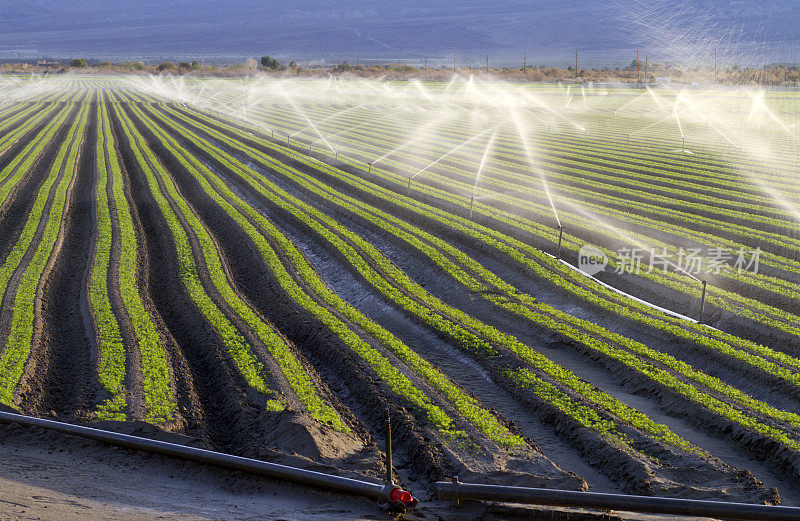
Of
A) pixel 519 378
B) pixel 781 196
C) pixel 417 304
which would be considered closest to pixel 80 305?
pixel 417 304

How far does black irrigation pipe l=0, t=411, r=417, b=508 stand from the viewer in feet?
30.2

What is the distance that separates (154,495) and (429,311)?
9191mm

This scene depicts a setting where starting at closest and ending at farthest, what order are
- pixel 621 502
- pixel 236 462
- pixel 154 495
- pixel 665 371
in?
pixel 621 502 < pixel 154 495 < pixel 236 462 < pixel 665 371

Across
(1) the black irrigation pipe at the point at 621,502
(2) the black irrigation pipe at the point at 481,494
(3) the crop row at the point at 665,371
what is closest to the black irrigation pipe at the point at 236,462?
(2) the black irrigation pipe at the point at 481,494

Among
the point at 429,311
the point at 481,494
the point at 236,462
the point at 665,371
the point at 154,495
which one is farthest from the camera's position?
the point at 429,311

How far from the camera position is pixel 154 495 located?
9570 mm

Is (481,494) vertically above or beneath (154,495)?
above

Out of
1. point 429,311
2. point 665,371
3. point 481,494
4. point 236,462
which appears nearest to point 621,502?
point 481,494

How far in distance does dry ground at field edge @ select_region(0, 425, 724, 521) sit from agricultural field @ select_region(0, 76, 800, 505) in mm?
986

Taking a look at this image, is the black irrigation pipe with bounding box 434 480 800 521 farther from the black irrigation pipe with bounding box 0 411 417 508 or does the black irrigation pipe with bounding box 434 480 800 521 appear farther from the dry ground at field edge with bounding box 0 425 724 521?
the black irrigation pipe with bounding box 0 411 417 508

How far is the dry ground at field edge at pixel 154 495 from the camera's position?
29.2ft

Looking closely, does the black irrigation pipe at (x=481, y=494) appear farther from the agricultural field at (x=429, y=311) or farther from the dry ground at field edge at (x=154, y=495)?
the agricultural field at (x=429, y=311)

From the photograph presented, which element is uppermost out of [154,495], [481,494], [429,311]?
[481,494]

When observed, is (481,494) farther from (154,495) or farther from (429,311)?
(429,311)
